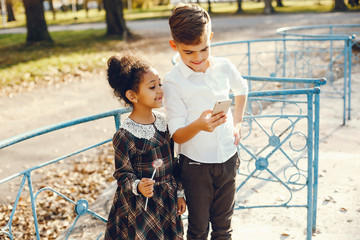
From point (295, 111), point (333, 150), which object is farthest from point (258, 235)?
point (295, 111)

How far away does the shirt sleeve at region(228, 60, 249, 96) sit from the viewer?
2.55 metres

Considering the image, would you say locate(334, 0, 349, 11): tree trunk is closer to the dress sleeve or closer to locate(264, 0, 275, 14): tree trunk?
locate(264, 0, 275, 14): tree trunk

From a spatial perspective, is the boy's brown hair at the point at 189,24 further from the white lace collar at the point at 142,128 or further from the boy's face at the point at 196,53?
the white lace collar at the point at 142,128

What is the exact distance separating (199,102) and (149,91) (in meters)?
0.30

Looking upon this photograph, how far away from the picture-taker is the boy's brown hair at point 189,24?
2170 millimetres

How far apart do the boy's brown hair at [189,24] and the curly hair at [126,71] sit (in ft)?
0.84

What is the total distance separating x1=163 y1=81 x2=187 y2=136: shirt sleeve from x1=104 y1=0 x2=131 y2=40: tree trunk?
15.6 m

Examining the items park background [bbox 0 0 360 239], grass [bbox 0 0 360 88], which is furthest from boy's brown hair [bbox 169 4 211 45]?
grass [bbox 0 0 360 88]

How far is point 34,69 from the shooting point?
442 inches

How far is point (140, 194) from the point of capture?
222 cm

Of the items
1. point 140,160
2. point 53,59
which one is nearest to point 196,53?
point 140,160

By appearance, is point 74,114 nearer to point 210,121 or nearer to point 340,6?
point 210,121

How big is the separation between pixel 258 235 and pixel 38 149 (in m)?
4.33

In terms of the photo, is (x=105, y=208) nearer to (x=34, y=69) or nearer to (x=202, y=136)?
(x=202, y=136)
